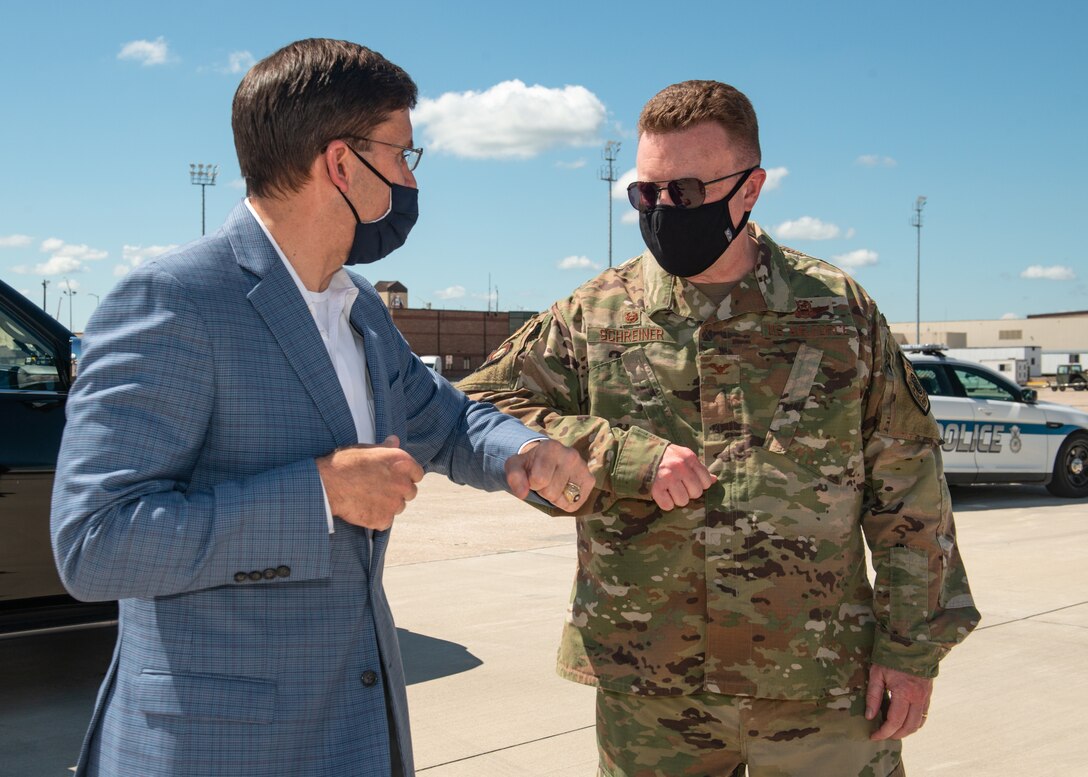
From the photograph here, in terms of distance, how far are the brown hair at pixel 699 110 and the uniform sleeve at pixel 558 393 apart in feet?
1.70

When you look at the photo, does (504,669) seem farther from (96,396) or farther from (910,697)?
(96,396)

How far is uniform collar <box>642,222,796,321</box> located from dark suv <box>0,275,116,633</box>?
10.6ft

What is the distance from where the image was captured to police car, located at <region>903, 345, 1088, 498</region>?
1190 centimetres

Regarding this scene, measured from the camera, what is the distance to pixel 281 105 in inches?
70.9

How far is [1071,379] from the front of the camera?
61781mm

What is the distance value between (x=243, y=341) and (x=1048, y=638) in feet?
19.4

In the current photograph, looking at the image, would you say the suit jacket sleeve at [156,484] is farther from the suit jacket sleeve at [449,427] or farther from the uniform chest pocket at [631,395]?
the uniform chest pocket at [631,395]

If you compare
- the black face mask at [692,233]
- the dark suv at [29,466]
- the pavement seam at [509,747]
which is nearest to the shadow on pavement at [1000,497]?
the pavement seam at [509,747]

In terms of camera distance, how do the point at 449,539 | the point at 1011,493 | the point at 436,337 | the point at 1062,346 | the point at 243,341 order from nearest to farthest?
the point at 243,341 → the point at 449,539 → the point at 1011,493 → the point at 436,337 → the point at 1062,346

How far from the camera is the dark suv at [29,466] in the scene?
15.3ft

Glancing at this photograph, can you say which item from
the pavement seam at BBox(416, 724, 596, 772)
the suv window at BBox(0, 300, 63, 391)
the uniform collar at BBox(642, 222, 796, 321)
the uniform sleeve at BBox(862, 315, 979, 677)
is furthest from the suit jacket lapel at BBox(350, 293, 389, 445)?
the suv window at BBox(0, 300, 63, 391)

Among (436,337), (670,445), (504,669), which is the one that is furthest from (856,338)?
(436,337)

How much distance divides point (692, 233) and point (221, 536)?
1.40m

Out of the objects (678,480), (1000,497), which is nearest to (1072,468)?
(1000,497)
